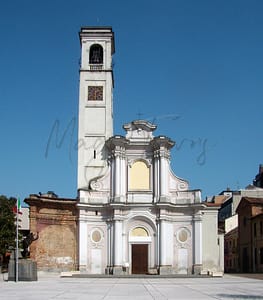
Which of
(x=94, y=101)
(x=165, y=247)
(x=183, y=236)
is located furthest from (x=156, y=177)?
(x=94, y=101)

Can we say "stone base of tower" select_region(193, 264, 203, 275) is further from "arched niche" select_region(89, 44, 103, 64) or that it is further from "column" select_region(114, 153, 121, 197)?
"arched niche" select_region(89, 44, 103, 64)

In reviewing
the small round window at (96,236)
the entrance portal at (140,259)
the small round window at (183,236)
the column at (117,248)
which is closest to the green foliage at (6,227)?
the small round window at (96,236)

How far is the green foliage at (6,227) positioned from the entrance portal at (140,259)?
11.0 meters

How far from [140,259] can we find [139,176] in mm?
7603

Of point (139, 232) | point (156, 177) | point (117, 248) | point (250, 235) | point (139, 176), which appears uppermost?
point (139, 176)

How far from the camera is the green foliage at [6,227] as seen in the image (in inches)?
1924

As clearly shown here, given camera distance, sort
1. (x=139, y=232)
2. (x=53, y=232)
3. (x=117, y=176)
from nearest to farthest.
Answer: (x=53, y=232) < (x=117, y=176) < (x=139, y=232)

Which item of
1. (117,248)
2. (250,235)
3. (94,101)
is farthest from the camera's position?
(250,235)

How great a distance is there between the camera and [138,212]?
50.0 metres

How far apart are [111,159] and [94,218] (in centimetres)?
567

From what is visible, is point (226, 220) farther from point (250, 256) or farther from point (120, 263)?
point (120, 263)

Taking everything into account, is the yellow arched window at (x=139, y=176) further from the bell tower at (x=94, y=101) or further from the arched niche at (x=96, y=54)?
the arched niche at (x=96, y=54)

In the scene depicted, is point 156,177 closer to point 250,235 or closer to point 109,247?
point 109,247

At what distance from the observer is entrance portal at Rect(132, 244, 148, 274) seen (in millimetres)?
49812
